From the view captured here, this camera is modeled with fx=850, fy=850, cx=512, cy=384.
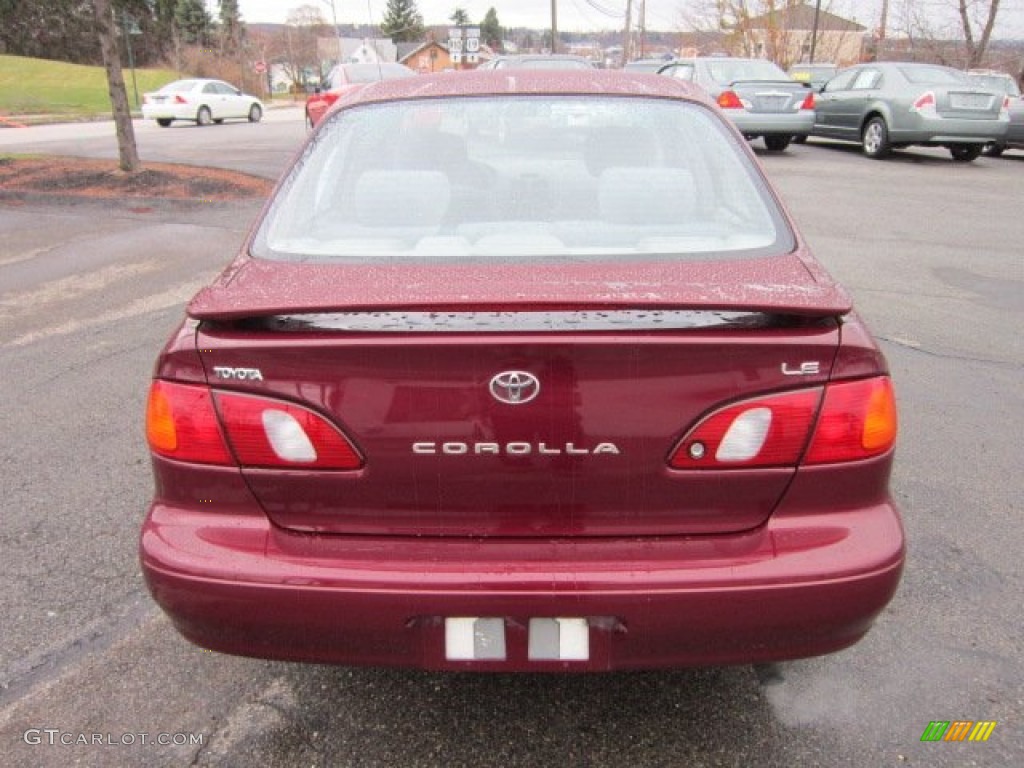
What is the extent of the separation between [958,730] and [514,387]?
1.57m

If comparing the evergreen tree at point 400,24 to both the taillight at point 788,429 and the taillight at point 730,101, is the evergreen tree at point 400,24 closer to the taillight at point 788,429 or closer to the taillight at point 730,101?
the taillight at point 730,101

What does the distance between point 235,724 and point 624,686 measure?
3.54ft

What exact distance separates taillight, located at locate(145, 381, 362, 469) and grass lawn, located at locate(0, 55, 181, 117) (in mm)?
34092

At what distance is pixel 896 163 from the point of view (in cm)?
1480

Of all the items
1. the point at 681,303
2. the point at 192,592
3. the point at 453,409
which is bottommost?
the point at 192,592

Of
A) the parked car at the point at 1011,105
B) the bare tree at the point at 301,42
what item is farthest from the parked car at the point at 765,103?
the bare tree at the point at 301,42

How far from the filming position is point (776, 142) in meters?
15.9

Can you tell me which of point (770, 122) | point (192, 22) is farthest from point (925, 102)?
point (192, 22)

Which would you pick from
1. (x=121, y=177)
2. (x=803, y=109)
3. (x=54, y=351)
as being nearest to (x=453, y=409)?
(x=54, y=351)

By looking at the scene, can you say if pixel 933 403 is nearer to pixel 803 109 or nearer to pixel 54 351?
pixel 54 351

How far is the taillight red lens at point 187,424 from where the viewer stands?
190cm

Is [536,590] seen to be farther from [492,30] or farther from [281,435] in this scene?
[492,30]

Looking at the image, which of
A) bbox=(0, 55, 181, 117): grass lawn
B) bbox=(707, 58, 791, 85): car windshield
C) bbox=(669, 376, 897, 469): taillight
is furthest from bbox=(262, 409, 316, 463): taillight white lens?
bbox=(0, 55, 181, 117): grass lawn

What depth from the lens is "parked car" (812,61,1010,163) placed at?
13938mm
